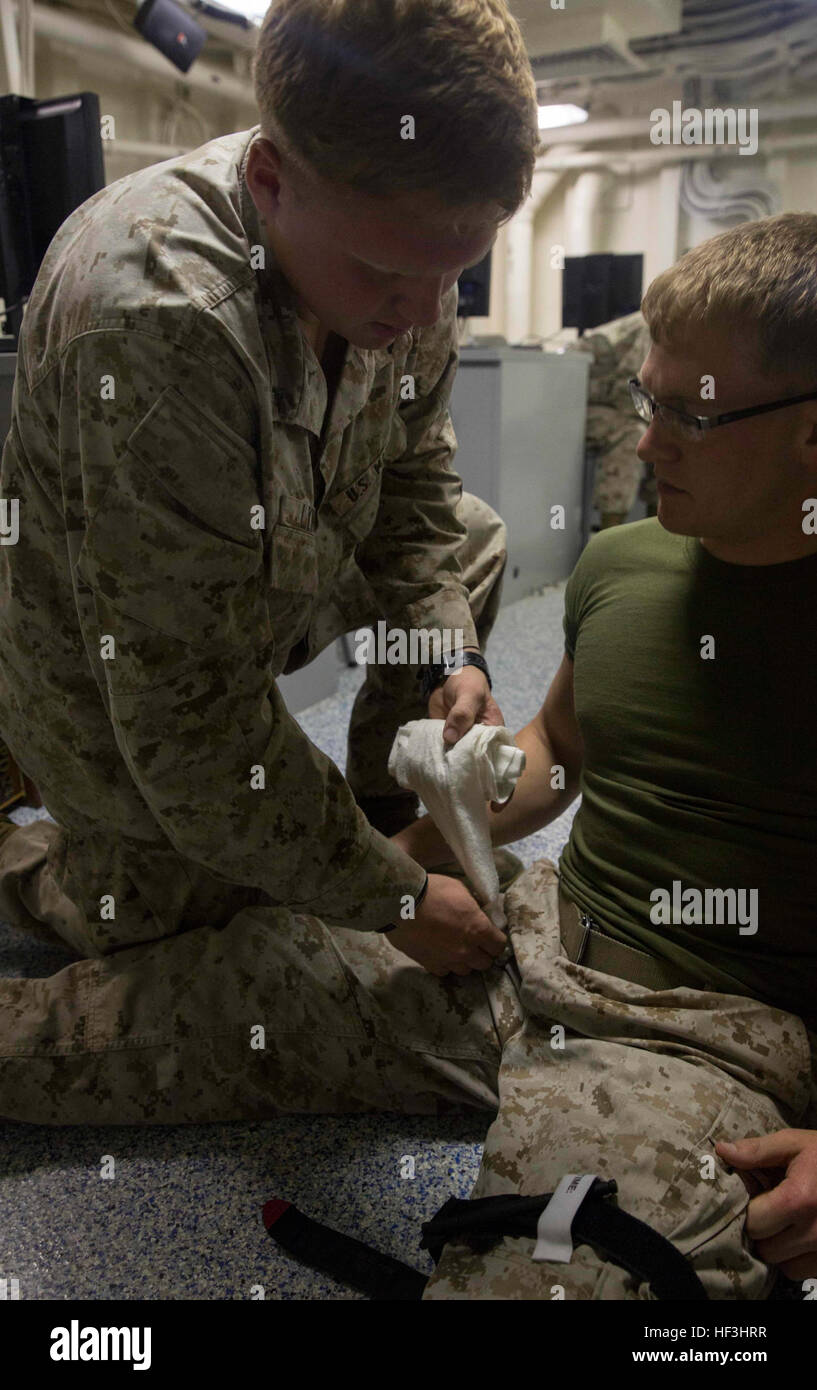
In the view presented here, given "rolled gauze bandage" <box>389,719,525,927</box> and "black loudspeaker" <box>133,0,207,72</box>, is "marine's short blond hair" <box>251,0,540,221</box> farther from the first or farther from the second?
"black loudspeaker" <box>133,0,207,72</box>

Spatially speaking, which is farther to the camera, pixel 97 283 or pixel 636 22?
pixel 636 22

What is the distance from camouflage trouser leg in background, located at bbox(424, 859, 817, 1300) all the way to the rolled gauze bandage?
12 centimetres

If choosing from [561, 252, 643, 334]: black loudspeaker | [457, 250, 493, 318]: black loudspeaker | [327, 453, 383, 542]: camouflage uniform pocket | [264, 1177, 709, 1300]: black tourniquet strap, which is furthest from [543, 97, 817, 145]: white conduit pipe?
[264, 1177, 709, 1300]: black tourniquet strap

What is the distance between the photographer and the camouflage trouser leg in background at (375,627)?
4.80 feet

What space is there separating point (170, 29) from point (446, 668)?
13.1ft

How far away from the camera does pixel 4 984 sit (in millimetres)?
1181

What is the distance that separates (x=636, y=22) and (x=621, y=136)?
1.38 meters

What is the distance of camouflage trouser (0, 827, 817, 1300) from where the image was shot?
891 millimetres

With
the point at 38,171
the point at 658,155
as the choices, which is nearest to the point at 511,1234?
the point at 38,171

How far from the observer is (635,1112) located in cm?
86

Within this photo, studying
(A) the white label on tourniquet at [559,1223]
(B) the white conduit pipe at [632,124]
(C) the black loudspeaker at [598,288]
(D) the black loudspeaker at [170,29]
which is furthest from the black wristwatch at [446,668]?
(B) the white conduit pipe at [632,124]

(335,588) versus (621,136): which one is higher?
(621,136)
